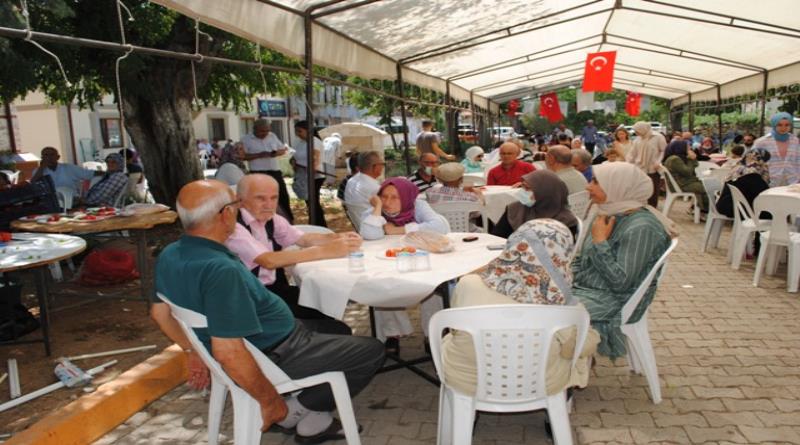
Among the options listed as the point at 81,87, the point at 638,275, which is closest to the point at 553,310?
the point at 638,275

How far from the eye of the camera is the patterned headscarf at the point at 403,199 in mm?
3871

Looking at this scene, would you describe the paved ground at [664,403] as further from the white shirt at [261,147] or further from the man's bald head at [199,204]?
the white shirt at [261,147]

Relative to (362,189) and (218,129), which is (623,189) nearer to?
(362,189)

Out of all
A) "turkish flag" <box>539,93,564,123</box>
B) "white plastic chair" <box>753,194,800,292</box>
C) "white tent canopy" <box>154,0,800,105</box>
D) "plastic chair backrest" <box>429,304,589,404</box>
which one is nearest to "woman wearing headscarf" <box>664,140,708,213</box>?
"white tent canopy" <box>154,0,800,105</box>

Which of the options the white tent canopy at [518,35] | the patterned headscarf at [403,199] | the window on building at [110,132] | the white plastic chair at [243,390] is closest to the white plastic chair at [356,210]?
the white tent canopy at [518,35]

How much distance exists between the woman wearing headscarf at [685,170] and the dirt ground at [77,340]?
25.7 feet

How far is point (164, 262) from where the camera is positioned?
89.5 inches

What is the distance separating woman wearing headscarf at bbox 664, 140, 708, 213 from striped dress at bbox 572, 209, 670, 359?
6.64 meters

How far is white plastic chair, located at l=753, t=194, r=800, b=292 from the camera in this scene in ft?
16.7

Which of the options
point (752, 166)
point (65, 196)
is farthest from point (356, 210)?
point (65, 196)

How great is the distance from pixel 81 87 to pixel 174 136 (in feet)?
8.63

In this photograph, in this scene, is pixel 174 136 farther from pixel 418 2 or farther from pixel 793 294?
pixel 793 294

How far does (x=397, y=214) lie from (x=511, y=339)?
6.17 ft

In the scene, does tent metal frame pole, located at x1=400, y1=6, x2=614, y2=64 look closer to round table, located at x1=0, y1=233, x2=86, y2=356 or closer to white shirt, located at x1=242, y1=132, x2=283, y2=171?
white shirt, located at x1=242, y1=132, x2=283, y2=171
